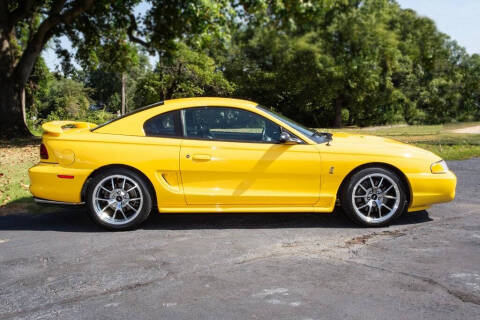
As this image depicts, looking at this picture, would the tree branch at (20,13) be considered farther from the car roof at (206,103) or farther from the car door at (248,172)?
the car door at (248,172)

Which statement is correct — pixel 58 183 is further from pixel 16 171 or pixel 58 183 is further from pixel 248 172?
pixel 16 171

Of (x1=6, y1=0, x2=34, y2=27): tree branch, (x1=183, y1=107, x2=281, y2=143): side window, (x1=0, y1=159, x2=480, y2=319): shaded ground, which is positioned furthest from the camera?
(x1=6, y1=0, x2=34, y2=27): tree branch

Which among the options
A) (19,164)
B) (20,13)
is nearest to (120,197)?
(19,164)

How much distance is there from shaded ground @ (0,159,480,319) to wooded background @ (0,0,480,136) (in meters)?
9.52

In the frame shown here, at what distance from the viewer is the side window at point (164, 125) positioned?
5.38 meters

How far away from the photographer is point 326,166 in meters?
5.27

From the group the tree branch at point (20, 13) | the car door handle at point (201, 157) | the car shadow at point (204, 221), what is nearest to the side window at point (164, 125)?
the car door handle at point (201, 157)

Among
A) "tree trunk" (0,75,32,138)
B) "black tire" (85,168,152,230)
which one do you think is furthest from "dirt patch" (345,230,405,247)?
"tree trunk" (0,75,32,138)

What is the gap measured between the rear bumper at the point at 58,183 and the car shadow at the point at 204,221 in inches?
14.4

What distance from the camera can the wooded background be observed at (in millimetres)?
17109

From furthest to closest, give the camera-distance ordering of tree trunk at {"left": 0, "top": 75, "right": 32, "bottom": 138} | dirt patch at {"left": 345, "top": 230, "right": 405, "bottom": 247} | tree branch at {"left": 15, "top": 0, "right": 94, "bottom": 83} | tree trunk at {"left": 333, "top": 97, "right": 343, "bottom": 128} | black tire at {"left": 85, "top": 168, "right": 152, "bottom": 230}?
tree trunk at {"left": 333, "top": 97, "right": 343, "bottom": 128}, tree trunk at {"left": 0, "top": 75, "right": 32, "bottom": 138}, tree branch at {"left": 15, "top": 0, "right": 94, "bottom": 83}, black tire at {"left": 85, "top": 168, "right": 152, "bottom": 230}, dirt patch at {"left": 345, "top": 230, "right": 405, "bottom": 247}

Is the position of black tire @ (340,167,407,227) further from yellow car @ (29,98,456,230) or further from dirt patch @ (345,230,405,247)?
dirt patch @ (345,230,405,247)

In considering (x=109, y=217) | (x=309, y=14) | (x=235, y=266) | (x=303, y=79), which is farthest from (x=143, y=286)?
(x=303, y=79)

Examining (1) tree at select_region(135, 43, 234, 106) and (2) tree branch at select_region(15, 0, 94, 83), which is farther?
(1) tree at select_region(135, 43, 234, 106)
